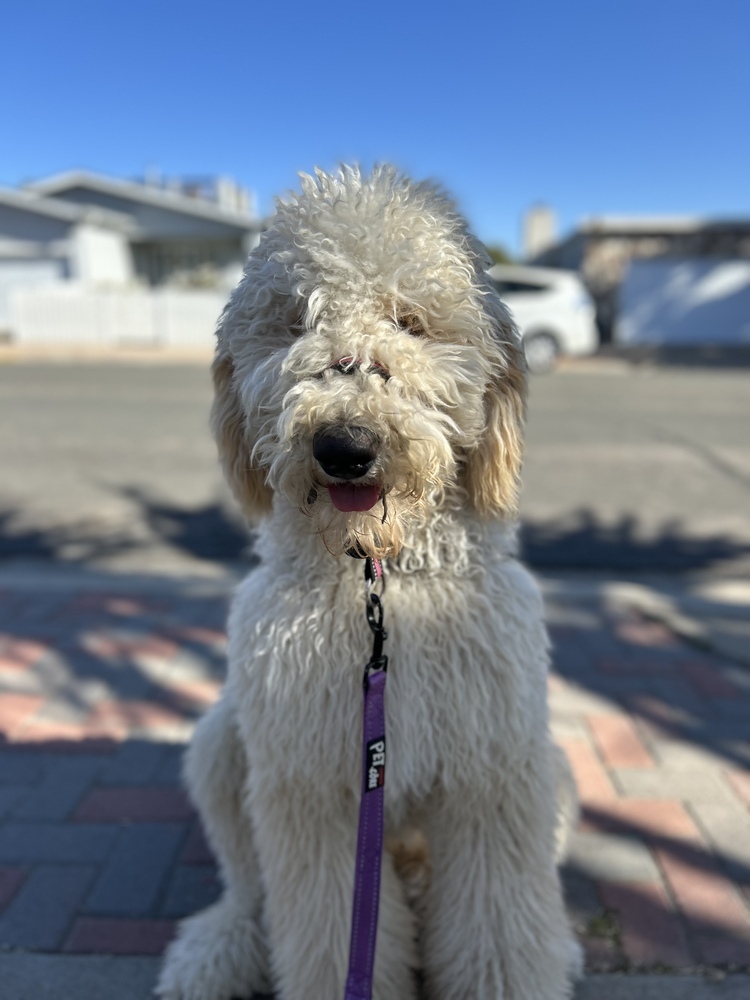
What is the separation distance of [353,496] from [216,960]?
4.42 ft

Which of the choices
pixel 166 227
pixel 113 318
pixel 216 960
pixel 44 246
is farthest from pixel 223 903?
pixel 166 227

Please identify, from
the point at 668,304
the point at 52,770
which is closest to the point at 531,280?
the point at 668,304

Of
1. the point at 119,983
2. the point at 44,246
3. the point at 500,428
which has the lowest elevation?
the point at 119,983

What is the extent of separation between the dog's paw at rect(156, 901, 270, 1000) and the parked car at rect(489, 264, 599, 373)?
47.9ft

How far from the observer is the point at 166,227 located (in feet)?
81.1

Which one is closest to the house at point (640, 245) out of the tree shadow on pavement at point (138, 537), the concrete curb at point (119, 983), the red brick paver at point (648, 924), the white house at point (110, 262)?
the white house at point (110, 262)

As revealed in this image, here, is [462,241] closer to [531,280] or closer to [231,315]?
[231,315]

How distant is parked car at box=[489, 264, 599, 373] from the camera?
15.6 meters

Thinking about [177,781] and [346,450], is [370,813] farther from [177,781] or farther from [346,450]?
[177,781]

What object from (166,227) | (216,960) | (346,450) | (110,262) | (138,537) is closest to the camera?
(346,450)

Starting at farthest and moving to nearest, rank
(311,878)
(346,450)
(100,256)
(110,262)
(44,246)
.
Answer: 1. (110,262)
2. (100,256)
3. (44,246)
4. (311,878)
5. (346,450)

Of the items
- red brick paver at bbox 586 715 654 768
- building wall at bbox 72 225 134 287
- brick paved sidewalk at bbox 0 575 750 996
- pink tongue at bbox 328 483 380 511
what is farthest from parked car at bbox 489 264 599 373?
pink tongue at bbox 328 483 380 511

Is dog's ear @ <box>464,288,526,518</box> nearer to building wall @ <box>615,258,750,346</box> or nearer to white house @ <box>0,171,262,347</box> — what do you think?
white house @ <box>0,171,262,347</box>

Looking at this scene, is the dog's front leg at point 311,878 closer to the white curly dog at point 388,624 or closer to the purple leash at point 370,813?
the white curly dog at point 388,624
